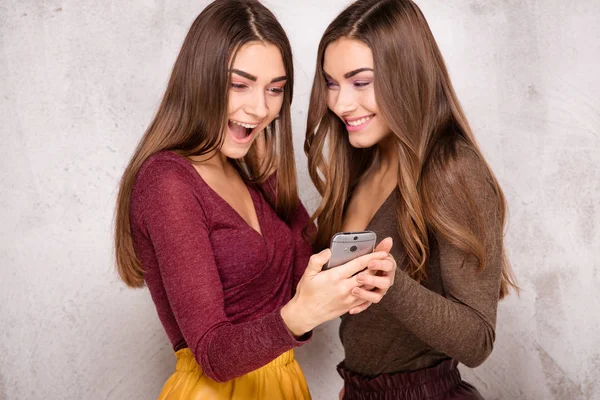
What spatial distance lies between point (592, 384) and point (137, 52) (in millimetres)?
2619

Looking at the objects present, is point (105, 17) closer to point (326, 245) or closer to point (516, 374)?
Answer: point (326, 245)

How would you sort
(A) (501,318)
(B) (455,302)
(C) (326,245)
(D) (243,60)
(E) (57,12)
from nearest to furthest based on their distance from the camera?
(B) (455,302), (D) (243,60), (C) (326,245), (E) (57,12), (A) (501,318)

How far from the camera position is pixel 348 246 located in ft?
4.88

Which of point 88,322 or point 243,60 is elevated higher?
point 243,60

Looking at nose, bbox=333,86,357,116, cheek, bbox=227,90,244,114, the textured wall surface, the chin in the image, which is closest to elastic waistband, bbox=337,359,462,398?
the chin

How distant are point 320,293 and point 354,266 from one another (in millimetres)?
97

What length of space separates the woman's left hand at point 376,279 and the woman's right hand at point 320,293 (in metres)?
0.02

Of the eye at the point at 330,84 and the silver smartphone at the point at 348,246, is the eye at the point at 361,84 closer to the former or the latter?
the eye at the point at 330,84

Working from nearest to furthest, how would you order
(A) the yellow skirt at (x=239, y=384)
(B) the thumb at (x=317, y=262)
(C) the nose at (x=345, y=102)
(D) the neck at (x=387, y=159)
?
1. (B) the thumb at (x=317, y=262)
2. (A) the yellow skirt at (x=239, y=384)
3. (C) the nose at (x=345, y=102)
4. (D) the neck at (x=387, y=159)

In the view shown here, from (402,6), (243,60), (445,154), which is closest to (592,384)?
(445,154)

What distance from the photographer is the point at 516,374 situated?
10.6 ft

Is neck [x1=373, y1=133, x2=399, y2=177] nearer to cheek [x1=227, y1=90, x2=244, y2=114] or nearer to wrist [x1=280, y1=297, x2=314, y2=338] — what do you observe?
cheek [x1=227, y1=90, x2=244, y2=114]

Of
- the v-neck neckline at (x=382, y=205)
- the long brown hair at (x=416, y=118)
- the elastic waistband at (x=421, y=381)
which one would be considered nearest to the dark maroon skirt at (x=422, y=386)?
the elastic waistband at (x=421, y=381)

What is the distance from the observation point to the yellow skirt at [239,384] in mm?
1856
